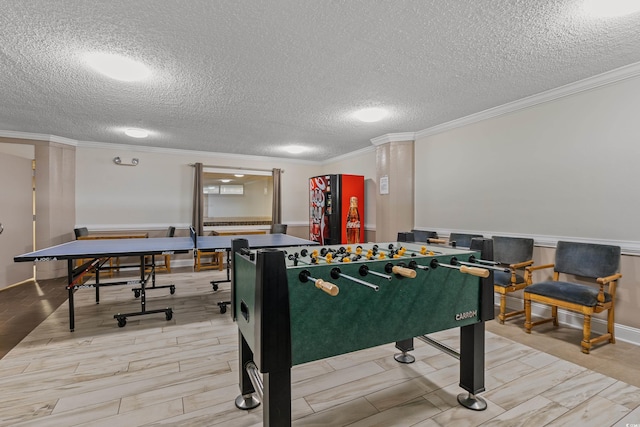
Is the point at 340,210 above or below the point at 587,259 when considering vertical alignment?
above

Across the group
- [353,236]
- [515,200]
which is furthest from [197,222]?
[515,200]

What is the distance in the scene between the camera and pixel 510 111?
145 inches

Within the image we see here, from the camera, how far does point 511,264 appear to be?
137 inches

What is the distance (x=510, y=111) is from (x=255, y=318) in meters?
3.95

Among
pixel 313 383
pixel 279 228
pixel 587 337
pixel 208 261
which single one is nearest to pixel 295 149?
pixel 279 228

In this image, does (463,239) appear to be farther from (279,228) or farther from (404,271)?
(279,228)

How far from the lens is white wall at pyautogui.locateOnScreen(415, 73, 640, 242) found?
9.20 feet

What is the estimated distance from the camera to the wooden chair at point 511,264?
321cm

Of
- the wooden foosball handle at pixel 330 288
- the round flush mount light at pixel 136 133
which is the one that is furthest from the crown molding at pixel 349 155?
the wooden foosball handle at pixel 330 288

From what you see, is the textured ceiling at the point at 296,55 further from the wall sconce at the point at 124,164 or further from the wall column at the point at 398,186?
the wall sconce at the point at 124,164

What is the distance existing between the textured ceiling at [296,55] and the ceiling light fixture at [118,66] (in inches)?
4.1

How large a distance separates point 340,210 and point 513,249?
10.4 feet

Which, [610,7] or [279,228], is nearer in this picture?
[610,7]

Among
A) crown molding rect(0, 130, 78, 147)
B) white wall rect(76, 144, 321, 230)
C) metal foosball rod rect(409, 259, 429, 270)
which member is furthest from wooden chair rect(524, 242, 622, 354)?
crown molding rect(0, 130, 78, 147)
